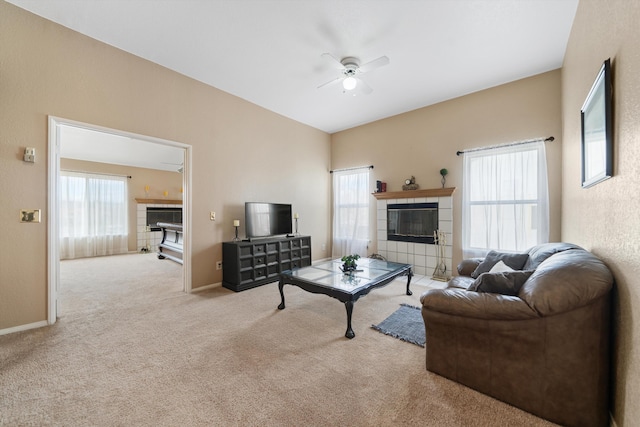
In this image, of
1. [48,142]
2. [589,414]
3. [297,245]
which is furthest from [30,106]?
[589,414]

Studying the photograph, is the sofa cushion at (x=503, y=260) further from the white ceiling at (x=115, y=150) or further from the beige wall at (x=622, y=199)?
the white ceiling at (x=115, y=150)

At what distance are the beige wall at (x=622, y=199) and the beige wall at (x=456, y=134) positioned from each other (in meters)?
1.71

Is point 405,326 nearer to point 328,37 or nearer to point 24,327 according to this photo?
point 328,37

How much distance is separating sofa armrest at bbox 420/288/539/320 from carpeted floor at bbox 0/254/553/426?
514 mm

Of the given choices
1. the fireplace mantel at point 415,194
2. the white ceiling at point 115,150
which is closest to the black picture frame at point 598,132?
the fireplace mantel at point 415,194

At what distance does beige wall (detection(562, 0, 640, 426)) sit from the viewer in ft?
3.66

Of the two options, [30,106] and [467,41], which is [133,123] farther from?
[467,41]

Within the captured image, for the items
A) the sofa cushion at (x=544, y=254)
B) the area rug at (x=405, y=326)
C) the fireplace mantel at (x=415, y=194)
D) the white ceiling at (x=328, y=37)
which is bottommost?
the area rug at (x=405, y=326)

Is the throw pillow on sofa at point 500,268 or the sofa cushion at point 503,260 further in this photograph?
the sofa cushion at point 503,260

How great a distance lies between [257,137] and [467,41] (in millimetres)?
3297

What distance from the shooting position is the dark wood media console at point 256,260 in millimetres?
3658

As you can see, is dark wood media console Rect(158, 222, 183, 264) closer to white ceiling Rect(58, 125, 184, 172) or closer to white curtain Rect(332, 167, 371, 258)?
white ceiling Rect(58, 125, 184, 172)

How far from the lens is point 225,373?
178cm

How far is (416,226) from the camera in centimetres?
455
